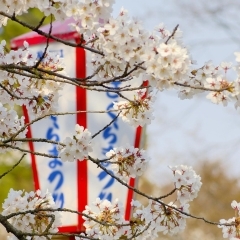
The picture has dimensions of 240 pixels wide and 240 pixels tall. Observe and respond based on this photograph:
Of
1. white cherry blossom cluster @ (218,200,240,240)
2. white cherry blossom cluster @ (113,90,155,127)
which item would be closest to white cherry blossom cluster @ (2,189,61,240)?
white cherry blossom cluster @ (113,90,155,127)

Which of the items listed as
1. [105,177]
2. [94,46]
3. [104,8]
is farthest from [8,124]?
[105,177]

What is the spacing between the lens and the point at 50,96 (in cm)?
242

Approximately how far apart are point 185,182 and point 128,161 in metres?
0.21

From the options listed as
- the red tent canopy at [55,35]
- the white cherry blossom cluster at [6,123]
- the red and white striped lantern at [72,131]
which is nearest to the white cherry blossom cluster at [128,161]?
the white cherry blossom cluster at [6,123]

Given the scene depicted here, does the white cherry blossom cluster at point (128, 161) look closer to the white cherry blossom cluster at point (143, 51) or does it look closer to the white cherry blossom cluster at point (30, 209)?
the white cherry blossom cluster at point (30, 209)

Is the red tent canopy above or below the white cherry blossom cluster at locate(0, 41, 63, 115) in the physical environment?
above

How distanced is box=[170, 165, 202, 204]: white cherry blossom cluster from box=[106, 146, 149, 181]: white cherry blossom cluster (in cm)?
11

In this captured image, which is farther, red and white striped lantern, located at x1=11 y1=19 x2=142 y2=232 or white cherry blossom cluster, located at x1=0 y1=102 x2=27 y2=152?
red and white striped lantern, located at x1=11 y1=19 x2=142 y2=232

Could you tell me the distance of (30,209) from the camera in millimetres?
2342

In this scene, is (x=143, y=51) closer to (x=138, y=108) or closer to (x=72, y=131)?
(x=138, y=108)

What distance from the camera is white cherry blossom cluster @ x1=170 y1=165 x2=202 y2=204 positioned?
226cm

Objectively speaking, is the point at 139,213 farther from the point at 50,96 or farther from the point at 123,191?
the point at 123,191

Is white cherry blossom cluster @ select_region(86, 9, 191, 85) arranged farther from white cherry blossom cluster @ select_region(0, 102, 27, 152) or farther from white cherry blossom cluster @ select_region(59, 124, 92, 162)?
white cherry blossom cluster @ select_region(0, 102, 27, 152)

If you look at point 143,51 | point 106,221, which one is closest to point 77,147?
point 106,221
